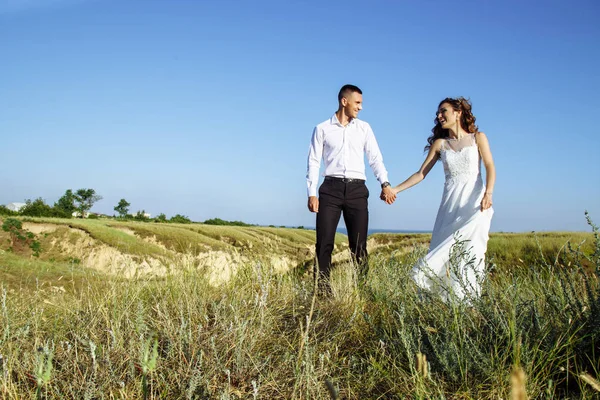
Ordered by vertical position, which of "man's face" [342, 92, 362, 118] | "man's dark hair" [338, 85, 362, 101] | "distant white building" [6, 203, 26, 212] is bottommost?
"distant white building" [6, 203, 26, 212]

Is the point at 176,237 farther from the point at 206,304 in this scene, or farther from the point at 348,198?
the point at 206,304

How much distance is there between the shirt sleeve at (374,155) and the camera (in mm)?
7195

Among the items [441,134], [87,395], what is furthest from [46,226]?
[87,395]

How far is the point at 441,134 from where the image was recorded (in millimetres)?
6504

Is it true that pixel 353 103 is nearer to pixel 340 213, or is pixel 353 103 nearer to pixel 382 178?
pixel 382 178

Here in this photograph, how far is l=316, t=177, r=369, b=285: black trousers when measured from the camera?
678 cm

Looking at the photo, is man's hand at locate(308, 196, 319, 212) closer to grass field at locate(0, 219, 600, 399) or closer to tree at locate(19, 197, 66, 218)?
grass field at locate(0, 219, 600, 399)

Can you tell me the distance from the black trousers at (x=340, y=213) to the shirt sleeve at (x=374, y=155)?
450mm

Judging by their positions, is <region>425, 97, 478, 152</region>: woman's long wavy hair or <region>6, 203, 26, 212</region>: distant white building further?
<region>6, 203, 26, 212</region>: distant white building

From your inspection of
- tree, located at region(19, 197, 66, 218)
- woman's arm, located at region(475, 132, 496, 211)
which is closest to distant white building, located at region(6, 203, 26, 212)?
tree, located at region(19, 197, 66, 218)

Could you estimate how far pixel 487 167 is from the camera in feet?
19.1

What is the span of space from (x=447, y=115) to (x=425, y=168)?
784mm

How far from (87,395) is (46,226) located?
40.8 feet

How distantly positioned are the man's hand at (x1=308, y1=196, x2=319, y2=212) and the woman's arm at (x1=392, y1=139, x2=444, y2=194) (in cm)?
115
